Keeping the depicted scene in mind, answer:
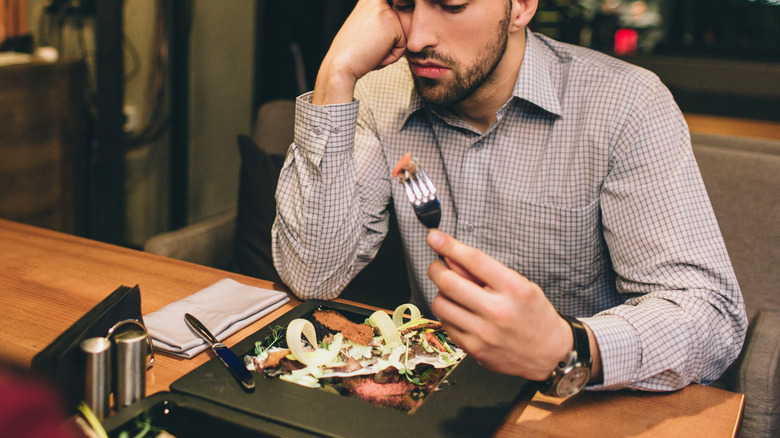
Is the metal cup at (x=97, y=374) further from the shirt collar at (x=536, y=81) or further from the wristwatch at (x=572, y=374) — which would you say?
the shirt collar at (x=536, y=81)

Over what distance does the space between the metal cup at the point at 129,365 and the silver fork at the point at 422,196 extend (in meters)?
0.35

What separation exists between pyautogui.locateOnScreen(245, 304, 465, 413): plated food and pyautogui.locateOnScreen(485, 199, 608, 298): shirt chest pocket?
400mm

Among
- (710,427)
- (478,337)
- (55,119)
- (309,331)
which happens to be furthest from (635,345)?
(55,119)

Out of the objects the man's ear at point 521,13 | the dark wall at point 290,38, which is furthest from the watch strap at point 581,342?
the dark wall at point 290,38

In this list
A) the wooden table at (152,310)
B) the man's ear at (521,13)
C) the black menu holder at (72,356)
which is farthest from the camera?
the man's ear at (521,13)

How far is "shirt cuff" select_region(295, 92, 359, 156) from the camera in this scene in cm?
118

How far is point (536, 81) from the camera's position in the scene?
4.13ft

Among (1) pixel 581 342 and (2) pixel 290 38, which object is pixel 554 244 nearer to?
(1) pixel 581 342

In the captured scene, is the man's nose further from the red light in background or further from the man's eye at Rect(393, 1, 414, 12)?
the red light in background

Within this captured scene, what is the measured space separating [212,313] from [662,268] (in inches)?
28.2

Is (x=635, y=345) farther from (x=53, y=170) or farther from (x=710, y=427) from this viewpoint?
(x=53, y=170)

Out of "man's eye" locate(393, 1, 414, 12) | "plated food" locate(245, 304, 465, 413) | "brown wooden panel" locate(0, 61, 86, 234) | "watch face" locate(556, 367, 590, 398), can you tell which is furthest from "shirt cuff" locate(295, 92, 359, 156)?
"brown wooden panel" locate(0, 61, 86, 234)

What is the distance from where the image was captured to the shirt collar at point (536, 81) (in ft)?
4.08

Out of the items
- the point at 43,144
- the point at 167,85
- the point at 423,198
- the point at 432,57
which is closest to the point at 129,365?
the point at 423,198
